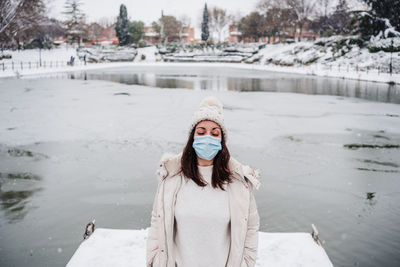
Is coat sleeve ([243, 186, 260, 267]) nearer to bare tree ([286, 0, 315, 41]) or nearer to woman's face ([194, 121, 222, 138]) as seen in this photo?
woman's face ([194, 121, 222, 138])

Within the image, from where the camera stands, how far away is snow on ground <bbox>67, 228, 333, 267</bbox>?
4.43 meters

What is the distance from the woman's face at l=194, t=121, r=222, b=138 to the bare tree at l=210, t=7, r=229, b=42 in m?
112

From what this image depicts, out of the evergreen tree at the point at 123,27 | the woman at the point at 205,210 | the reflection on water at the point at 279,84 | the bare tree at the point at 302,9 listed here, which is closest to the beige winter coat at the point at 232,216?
the woman at the point at 205,210

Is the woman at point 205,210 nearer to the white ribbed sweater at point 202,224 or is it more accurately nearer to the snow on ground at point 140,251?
the white ribbed sweater at point 202,224

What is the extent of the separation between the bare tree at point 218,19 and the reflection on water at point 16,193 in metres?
108

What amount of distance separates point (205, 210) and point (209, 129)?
0.62 meters

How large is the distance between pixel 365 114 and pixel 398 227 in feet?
38.0

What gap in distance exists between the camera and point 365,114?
16.5 metres

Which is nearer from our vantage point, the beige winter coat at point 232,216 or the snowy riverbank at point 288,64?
the beige winter coat at point 232,216

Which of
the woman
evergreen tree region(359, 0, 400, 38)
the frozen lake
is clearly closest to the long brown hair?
the woman

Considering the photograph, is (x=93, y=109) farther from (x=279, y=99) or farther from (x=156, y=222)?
(x=156, y=222)

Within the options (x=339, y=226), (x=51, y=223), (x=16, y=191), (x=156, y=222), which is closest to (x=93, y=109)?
(x=16, y=191)

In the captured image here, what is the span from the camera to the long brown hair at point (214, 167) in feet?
8.68

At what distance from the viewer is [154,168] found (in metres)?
8.70
